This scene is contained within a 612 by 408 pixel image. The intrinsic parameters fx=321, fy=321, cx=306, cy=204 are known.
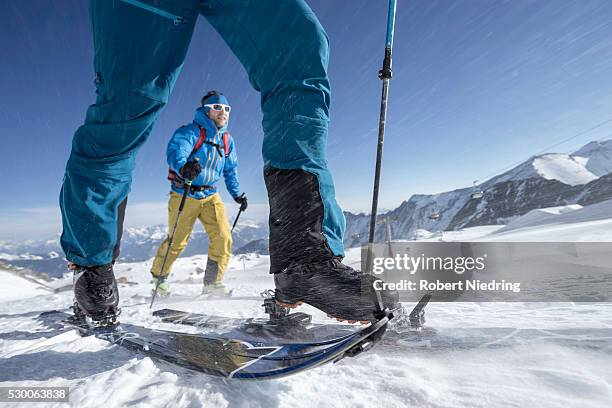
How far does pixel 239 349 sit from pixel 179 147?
3.19 meters

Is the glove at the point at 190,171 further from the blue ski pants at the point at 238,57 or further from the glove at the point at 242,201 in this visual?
the blue ski pants at the point at 238,57

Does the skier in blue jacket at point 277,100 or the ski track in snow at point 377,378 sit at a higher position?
the skier in blue jacket at point 277,100

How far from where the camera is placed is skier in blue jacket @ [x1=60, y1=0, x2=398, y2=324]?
987 mm

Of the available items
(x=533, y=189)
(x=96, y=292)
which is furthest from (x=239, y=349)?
(x=533, y=189)

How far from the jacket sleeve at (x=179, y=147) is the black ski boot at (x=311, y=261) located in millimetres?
3094

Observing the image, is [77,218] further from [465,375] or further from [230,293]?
[230,293]

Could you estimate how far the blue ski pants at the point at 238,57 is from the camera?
3.36 feet

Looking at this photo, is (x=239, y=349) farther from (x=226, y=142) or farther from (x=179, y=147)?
(x=226, y=142)

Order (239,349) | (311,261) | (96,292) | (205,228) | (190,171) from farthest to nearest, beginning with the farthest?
(205,228)
(190,171)
(96,292)
(239,349)
(311,261)

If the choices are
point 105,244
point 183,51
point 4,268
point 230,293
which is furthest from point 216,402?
point 4,268

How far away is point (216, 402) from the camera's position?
0.80 m

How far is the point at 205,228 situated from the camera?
4.31 m

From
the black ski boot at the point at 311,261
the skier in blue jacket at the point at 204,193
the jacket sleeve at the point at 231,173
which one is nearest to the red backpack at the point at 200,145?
the skier in blue jacket at the point at 204,193

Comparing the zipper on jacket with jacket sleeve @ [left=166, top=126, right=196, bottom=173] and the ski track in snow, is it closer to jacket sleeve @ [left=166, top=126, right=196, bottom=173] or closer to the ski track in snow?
the ski track in snow
